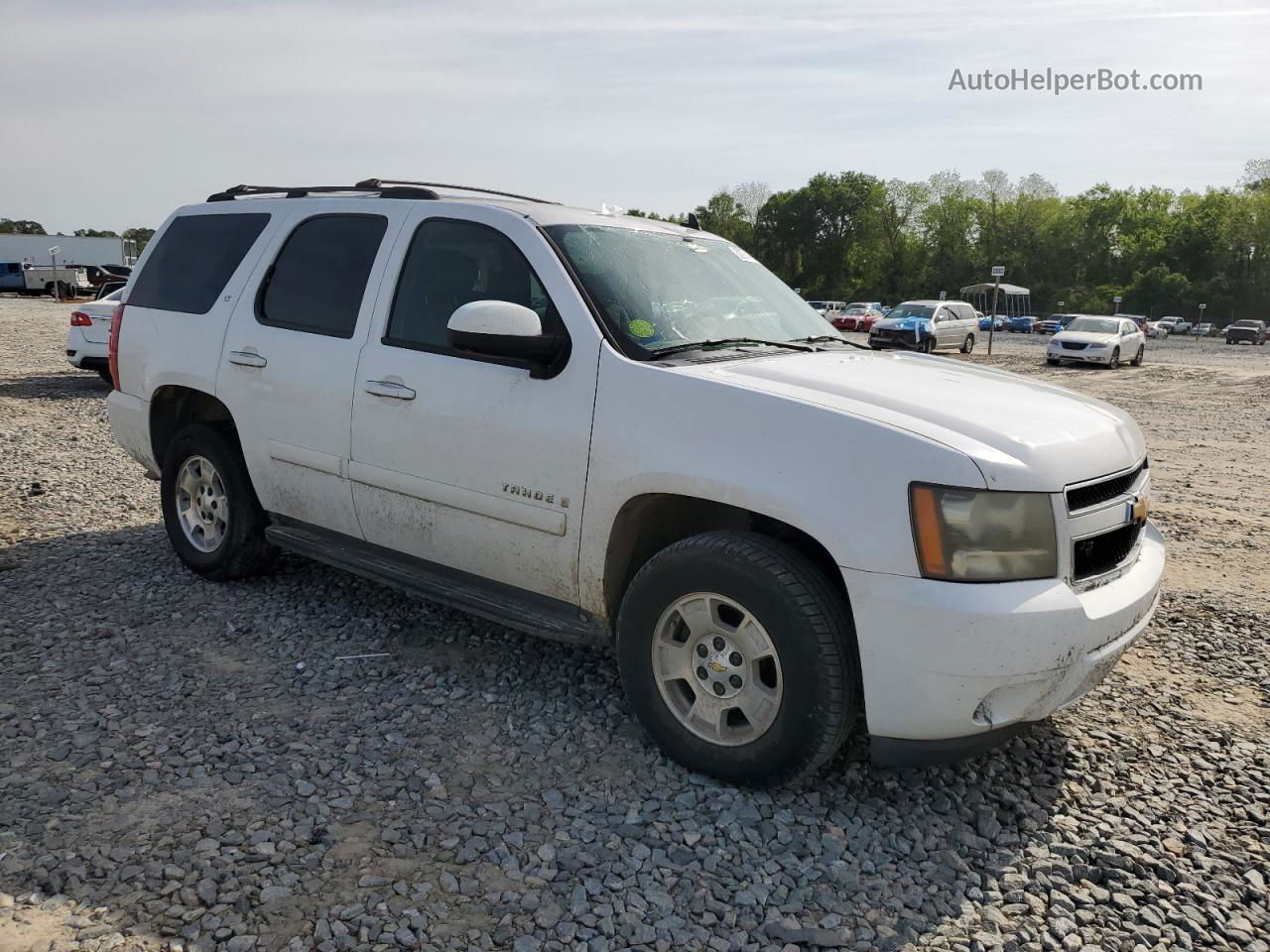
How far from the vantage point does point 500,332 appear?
351cm

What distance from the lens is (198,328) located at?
504 cm

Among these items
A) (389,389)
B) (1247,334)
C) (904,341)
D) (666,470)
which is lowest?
(666,470)

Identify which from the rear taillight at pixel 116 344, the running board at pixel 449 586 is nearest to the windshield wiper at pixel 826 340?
the running board at pixel 449 586

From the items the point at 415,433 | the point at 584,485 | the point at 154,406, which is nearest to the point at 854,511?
the point at 584,485

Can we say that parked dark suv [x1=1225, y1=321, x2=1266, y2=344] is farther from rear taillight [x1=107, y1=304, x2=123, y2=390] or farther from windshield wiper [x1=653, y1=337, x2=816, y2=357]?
rear taillight [x1=107, y1=304, x2=123, y2=390]

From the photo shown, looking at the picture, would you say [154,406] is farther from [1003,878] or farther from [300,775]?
[1003,878]

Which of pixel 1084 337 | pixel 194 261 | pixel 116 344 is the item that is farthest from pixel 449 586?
pixel 1084 337

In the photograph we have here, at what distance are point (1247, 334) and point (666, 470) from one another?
60891 mm

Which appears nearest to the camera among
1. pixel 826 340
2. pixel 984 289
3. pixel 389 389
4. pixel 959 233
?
pixel 389 389

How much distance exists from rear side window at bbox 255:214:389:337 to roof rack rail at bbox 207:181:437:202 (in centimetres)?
15

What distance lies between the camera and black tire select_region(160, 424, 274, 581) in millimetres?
4973

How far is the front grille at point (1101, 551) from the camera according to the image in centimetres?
309

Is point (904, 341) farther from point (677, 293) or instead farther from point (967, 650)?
point (967, 650)

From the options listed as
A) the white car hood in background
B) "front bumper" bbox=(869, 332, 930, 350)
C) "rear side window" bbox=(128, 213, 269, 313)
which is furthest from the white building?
the white car hood in background
